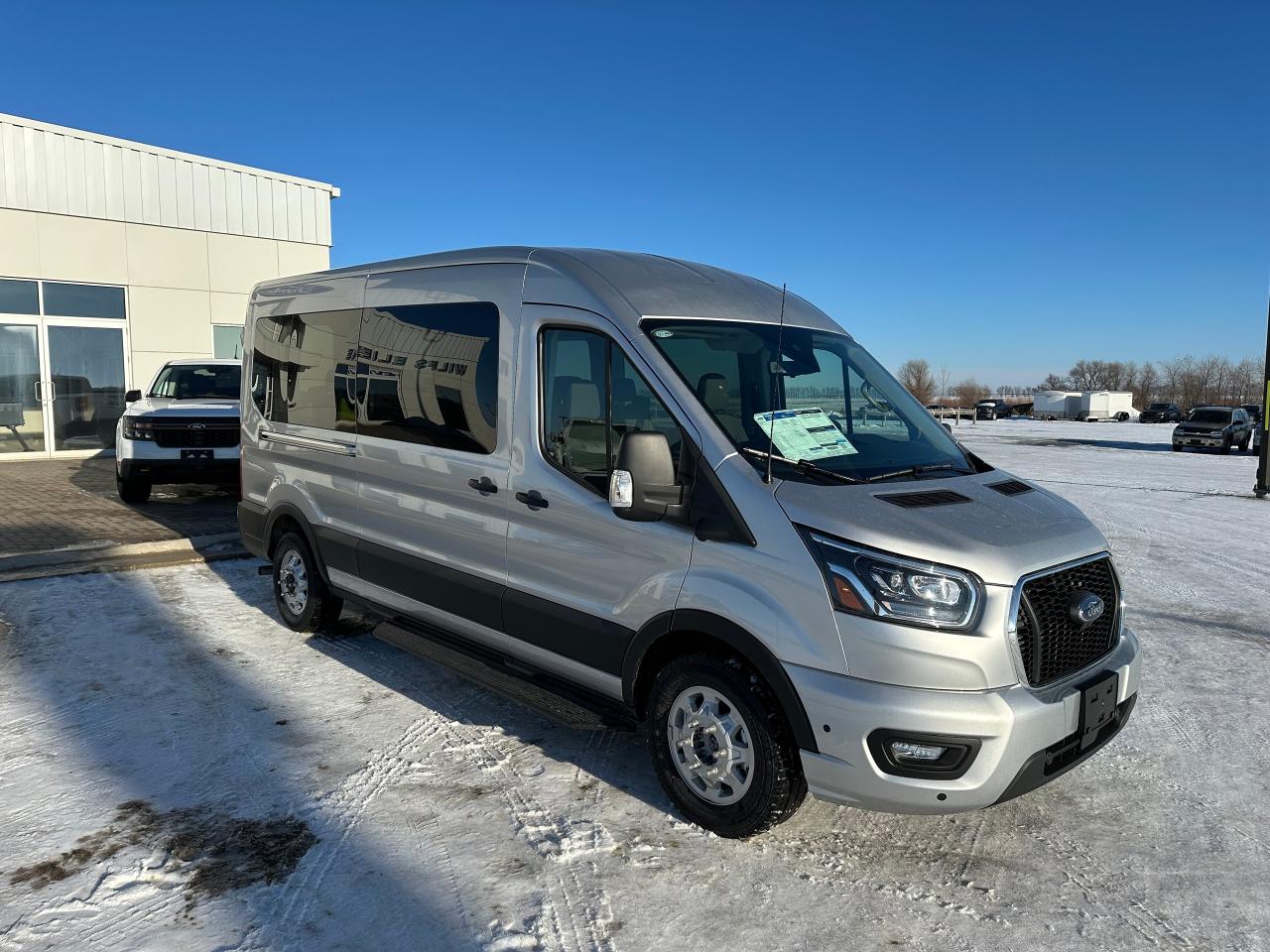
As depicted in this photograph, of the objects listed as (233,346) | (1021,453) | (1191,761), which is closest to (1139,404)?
(1021,453)

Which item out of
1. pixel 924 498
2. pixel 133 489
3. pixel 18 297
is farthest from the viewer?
pixel 18 297

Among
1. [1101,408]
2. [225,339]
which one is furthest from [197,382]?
[1101,408]

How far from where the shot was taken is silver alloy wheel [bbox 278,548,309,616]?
6.35 metres

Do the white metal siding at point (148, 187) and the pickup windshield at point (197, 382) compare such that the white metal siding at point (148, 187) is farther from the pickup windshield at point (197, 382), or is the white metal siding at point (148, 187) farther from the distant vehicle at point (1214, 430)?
the distant vehicle at point (1214, 430)

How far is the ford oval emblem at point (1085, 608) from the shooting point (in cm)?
343

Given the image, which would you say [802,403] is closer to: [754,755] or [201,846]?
[754,755]

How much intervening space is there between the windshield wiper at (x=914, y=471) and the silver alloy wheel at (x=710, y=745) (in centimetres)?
111

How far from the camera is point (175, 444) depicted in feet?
37.0

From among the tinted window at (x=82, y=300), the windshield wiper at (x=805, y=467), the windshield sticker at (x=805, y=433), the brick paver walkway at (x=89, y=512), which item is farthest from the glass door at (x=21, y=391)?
the windshield wiper at (x=805, y=467)

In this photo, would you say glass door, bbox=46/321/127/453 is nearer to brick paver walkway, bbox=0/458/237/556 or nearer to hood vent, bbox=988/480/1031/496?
brick paver walkway, bbox=0/458/237/556

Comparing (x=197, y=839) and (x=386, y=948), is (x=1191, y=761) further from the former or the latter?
(x=197, y=839)

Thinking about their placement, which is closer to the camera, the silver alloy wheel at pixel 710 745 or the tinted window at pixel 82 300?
the silver alloy wheel at pixel 710 745

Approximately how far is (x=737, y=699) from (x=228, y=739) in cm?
271

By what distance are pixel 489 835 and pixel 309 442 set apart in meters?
3.37
